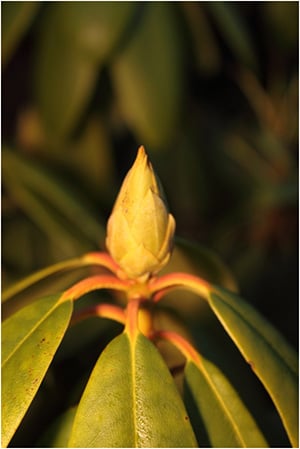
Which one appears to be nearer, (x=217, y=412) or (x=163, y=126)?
(x=217, y=412)

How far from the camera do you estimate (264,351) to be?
3.18 ft

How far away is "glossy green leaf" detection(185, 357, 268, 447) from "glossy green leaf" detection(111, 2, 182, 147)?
96 centimetres

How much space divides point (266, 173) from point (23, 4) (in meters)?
0.99

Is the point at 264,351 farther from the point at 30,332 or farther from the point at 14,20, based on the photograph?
the point at 14,20

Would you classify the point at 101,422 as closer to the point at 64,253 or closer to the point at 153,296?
the point at 153,296

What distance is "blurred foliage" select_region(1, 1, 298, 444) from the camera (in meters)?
1.71

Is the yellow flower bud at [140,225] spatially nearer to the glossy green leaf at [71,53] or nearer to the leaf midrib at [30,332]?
the leaf midrib at [30,332]

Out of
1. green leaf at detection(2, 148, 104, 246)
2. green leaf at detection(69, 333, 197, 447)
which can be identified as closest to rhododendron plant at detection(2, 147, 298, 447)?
green leaf at detection(69, 333, 197, 447)

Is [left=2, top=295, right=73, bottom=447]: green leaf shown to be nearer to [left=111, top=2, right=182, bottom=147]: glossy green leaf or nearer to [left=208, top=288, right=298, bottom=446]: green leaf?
[left=208, top=288, right=298, bottom=446]: green leaf

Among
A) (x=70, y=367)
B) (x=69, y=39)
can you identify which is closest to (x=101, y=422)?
(x=70, y=367)

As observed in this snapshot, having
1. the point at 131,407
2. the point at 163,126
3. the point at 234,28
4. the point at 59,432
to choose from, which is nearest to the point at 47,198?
the point at 163,126

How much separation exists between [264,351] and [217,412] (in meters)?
0.08

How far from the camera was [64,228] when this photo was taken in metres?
1.64

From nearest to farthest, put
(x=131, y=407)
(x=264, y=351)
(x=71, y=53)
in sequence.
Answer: (x=131, y=407) → (x=264, y=351) → (x=71, y=53)
